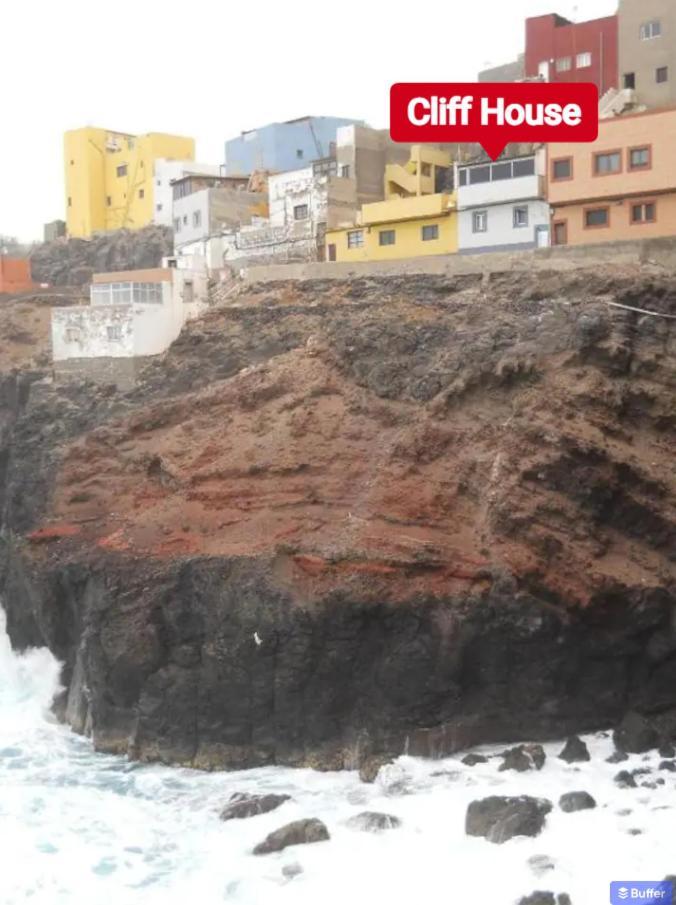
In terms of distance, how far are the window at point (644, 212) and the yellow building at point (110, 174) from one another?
1385 inches

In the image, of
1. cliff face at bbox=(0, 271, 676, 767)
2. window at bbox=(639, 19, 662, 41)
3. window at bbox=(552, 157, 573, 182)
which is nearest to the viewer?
cliff face at bbox=(0, 271, 676, 767)

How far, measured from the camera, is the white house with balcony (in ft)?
110

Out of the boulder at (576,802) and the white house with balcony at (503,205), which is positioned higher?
the white house with balcony at (503,205)

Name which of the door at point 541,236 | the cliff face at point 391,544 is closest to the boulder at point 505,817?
the cliff face at point 391,544

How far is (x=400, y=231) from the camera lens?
3712 centimetres

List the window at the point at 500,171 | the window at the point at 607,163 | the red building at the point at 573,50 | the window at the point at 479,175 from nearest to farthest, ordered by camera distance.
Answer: the window at the point at 607,163, the window at the point at 500,171, the window at the point at 479,175, the red building at the point at 573,50

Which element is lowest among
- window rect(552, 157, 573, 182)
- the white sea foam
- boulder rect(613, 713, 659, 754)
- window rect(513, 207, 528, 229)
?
the white sea foam

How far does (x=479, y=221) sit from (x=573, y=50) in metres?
13.9

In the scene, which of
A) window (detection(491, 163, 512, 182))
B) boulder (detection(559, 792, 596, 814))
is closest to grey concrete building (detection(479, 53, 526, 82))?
window (detection(491, 163, 512, 182))

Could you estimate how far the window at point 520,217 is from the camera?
3381cm

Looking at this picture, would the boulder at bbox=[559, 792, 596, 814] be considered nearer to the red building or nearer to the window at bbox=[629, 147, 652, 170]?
the window at bbox=[629, 147, 652, 170]

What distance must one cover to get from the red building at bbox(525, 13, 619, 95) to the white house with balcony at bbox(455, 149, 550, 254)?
449 inches

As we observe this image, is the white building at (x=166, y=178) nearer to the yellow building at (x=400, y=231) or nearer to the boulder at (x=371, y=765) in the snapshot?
the yellow building at (x=400, y=231)

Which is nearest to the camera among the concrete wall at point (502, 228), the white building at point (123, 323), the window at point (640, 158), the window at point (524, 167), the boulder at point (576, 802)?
the boulder at point (576, 802)
